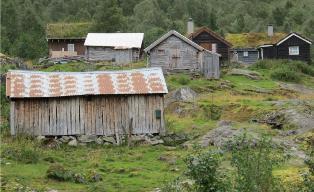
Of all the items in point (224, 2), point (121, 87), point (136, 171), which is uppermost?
point (224, 2)

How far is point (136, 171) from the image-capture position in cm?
2402

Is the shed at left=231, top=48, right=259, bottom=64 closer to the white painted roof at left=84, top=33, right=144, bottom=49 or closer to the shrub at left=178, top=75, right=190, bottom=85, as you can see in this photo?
the white painted roof at left=84, top=33, right=144, bottom=49

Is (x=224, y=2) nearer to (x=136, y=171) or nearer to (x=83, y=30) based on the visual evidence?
(x=83, y=30)

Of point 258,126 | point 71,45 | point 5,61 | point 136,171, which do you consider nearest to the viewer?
point 136,171

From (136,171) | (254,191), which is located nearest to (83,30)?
(136,171)

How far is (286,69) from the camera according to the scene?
5353 centimetres

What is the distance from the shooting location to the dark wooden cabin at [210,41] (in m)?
59.4

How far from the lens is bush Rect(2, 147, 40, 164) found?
24.9 meters

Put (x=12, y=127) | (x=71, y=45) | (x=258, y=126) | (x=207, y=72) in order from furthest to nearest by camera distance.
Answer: (x=71, y=45)
(x=207, y=72)
(x=258, y=126)
(x=12, y=127)

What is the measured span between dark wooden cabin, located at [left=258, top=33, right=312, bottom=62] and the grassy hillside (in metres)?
15.8

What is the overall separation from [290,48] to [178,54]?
1450 centimetres

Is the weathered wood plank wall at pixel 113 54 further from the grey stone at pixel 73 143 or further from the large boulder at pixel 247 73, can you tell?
the grey stone at pixel 73 143

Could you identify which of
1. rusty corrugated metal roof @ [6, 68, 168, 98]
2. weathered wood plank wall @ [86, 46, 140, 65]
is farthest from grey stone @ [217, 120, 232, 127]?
weathered wood plank wall @ [86, 46, 140, 65]

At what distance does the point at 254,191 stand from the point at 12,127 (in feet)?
56.3
